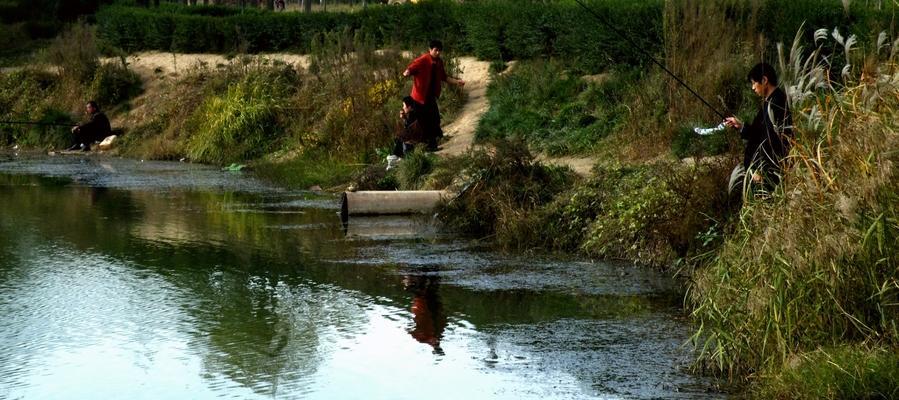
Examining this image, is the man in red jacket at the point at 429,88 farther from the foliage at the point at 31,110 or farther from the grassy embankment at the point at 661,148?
the foliage at the point at 31,110

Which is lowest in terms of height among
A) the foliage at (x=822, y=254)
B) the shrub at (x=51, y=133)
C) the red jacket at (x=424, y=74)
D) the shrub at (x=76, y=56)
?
the shrub at (x=51, y=133)

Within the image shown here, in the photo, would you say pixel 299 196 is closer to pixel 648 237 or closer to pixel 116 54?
pixel 648 237

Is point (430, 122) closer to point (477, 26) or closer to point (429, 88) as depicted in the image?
point (429, 88)

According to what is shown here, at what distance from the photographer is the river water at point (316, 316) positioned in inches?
363

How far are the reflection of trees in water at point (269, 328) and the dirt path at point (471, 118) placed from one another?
6.97 meters

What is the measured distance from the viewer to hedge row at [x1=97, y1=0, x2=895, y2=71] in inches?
813

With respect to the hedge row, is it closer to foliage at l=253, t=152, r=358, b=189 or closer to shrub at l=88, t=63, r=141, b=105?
shrub at l=88, t=63, r=141, b=105

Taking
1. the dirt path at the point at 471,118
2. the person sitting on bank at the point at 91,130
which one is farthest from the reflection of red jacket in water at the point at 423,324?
the person sitting on bank at the point at 91,130

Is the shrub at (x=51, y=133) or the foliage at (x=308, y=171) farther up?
the foliage at (x=308, y=171)

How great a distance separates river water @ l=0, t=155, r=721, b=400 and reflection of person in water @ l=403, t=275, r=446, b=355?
1.0 inches

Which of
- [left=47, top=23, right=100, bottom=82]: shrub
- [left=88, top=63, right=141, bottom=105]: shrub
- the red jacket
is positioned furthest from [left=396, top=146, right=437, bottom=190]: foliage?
[left=47, top=23, right=100, bottom=82]: shrub

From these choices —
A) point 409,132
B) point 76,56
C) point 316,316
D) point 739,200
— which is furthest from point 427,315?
point 76,56

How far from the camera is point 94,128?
32.5 meters

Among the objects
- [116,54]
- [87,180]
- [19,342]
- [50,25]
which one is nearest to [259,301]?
[19,342]
